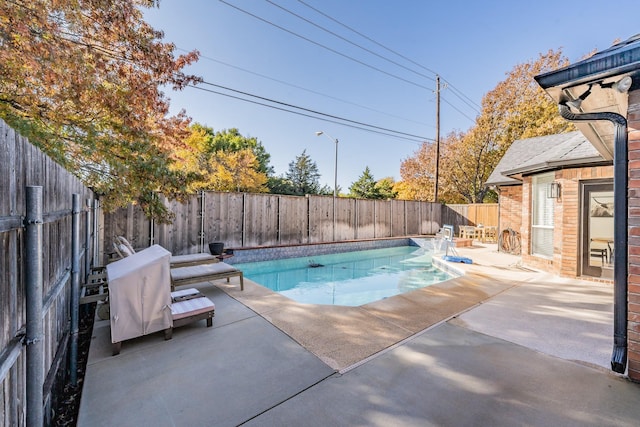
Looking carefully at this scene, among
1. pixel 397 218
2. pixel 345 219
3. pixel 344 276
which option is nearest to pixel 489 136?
pixel 397 218

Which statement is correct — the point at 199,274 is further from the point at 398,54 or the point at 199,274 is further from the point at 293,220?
the point at 398,54

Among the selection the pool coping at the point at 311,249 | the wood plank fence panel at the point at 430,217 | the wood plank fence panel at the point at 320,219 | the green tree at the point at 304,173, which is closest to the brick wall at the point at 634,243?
the pool coping at the point at 311,249

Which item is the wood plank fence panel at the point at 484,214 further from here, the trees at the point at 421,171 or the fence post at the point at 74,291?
the fence post at the point at 74,291

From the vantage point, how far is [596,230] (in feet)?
18.9

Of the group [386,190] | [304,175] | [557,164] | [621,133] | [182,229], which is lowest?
[182,229]

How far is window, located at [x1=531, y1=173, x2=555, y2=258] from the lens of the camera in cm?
666

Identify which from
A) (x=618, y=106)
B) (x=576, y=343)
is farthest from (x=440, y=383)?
(x=618, y=106)

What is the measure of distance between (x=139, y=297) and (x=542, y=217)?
345 inches

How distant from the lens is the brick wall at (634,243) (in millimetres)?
2398

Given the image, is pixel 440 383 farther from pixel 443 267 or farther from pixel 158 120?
pixel 158 120

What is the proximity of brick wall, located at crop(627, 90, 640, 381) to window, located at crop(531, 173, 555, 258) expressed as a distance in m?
4.95

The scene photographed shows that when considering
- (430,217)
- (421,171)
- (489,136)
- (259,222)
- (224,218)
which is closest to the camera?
(224,218)

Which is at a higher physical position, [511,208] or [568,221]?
[511,208]

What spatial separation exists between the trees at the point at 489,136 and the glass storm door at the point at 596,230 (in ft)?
50.3
